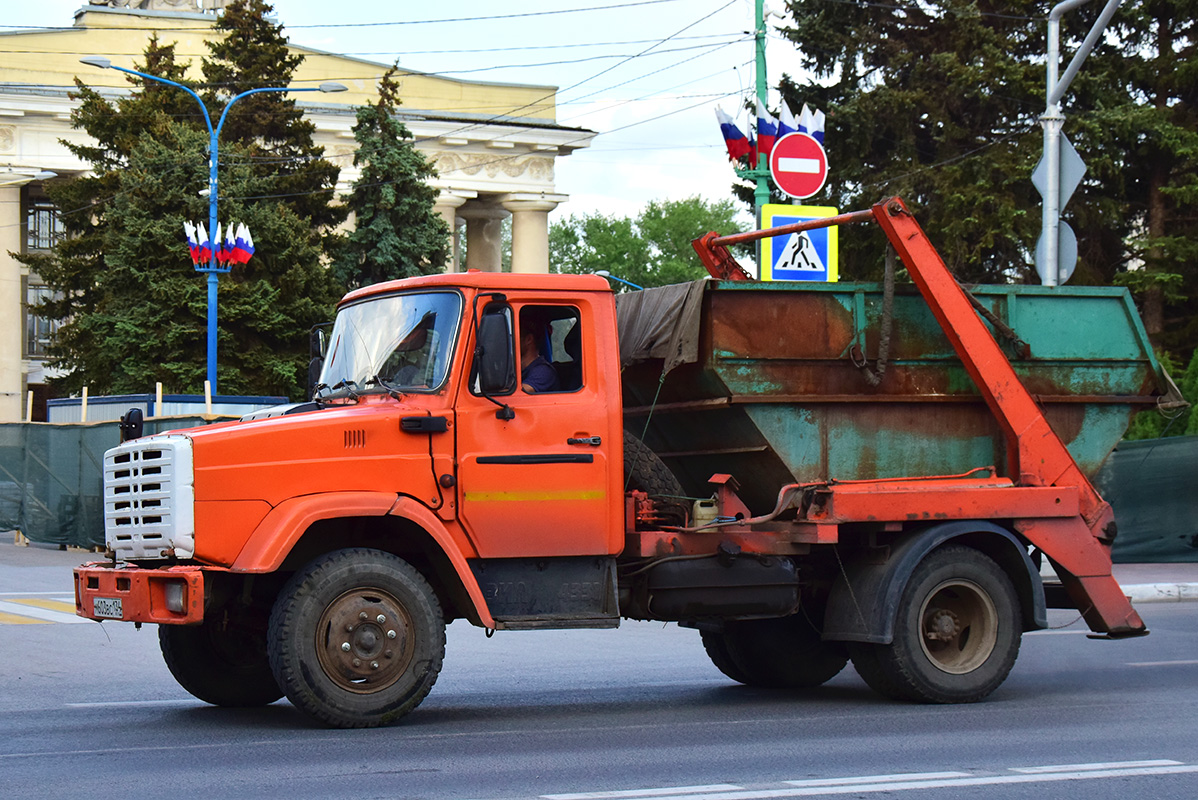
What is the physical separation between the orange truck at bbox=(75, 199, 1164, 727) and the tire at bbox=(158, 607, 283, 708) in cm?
1

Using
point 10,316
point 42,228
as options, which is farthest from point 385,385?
point 42,228

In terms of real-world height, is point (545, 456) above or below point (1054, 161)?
below

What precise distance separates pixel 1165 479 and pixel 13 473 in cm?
1879

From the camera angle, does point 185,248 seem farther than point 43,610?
Yes

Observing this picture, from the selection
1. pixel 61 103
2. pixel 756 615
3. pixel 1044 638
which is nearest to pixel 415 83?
pixel 61 103

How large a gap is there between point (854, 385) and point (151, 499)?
420cm

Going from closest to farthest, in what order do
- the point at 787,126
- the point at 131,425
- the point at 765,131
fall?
the point at 131,425 → the point at 787,126 → the point at 765,131

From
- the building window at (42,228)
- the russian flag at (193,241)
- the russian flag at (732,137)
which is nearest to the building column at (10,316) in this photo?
the building window at (42,228)

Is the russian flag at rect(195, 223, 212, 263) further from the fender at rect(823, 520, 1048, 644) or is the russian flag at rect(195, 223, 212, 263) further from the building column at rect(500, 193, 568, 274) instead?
the fender at rect(823, 520, 1048, 644)

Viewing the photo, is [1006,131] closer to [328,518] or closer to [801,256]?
[801,256]

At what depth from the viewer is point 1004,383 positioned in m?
10.2

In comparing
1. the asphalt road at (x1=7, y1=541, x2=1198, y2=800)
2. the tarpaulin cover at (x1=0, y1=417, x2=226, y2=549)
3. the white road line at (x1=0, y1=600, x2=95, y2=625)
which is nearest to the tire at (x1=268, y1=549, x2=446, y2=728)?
the asphalt road at (x1=7, y1=541, x2=1198, y2=800)

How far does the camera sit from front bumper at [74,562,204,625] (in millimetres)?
8398

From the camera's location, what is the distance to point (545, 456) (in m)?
9.20
